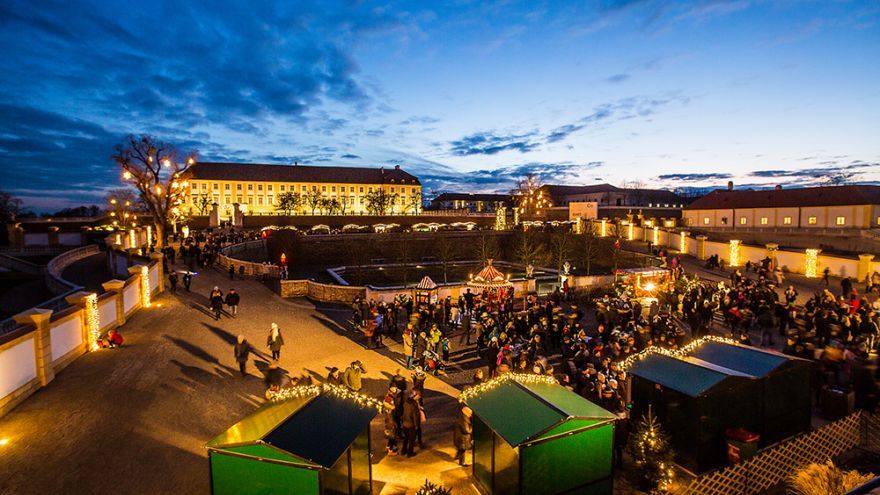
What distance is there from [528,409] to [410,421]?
2.45 m

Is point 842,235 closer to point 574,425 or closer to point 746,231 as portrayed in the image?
point 746,231

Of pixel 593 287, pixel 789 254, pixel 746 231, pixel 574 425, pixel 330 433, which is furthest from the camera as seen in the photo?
pixel 746 231

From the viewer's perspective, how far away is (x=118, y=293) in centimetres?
1434

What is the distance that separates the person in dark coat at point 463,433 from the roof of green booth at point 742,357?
15.5ft

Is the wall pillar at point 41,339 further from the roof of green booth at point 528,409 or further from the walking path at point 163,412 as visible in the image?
the roof of green booth at point 528,409

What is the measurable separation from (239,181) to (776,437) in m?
92.4

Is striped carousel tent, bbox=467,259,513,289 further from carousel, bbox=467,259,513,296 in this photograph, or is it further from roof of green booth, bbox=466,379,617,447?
roof of green booth, bbox=466,379,617,447

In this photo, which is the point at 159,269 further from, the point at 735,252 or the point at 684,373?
the point at 735,252

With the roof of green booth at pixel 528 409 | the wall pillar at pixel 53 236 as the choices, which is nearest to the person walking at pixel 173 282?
the roof of green booth at pixel 528 409

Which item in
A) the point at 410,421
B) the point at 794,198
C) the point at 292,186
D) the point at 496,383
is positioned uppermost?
the point at 292,186

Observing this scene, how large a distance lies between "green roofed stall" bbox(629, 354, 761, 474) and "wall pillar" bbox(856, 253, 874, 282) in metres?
20.3

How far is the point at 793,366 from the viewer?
Result: 313 inches

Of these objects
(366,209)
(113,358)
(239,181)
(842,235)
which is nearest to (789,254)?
(842,235)

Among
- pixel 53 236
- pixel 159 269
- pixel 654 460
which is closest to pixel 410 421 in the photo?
pixel 654 460
